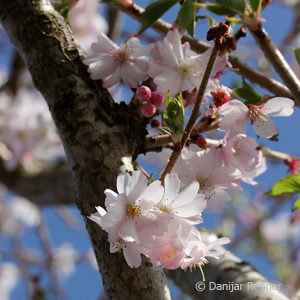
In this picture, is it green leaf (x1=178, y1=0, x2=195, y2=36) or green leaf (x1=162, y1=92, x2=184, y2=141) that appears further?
green leaf (x1=178, y1=0, x2=195, y2=36)

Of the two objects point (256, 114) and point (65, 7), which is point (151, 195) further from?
point (65, 7)

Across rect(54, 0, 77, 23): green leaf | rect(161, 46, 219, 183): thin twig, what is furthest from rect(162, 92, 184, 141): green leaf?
rect(54, 0, 77, 23): green leaf

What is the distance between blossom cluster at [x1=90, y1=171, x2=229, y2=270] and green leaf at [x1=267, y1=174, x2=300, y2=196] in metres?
0.21

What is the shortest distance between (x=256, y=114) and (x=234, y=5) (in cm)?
23

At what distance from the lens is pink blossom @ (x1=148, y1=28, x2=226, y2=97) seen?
861mm

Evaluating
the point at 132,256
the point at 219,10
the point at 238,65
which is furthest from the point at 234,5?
the point at 132,256

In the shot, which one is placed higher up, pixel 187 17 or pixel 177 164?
pixel 187 17

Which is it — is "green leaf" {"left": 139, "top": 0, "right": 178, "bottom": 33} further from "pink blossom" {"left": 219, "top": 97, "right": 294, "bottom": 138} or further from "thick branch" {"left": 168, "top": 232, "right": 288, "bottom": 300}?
"thick branch" {"left": 168, "top": 232, "right": 288, "bottom": 300}

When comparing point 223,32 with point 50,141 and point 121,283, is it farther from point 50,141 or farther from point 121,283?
point 50,141

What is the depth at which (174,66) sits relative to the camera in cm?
88

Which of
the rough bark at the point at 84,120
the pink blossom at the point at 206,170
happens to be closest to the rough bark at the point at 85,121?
the rough bark at the point at 84,120

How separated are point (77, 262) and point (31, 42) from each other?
2.91 metres

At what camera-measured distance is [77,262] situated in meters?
3.59

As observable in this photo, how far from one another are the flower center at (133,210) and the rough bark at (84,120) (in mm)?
98
